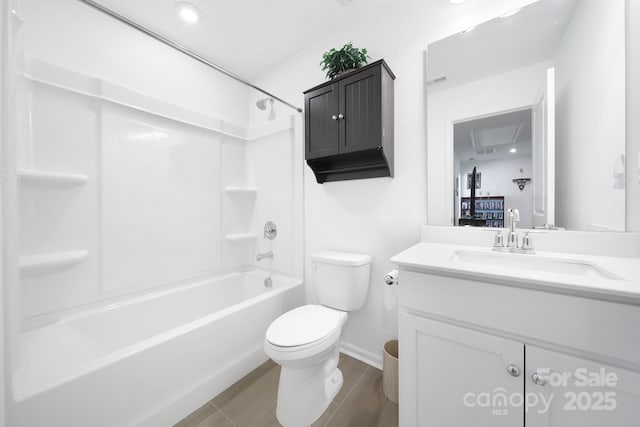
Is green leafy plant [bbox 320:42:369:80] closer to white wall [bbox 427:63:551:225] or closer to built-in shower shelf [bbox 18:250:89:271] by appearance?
white wall [bbox 427:63:551:225]

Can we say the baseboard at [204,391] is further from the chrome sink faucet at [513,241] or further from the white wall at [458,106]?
the chrome sink faucet at [513,241]

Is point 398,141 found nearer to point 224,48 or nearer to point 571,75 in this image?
point 571,75

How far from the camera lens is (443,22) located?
134 cm

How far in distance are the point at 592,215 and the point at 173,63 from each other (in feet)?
9.35

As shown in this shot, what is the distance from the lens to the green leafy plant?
1479 millimetres

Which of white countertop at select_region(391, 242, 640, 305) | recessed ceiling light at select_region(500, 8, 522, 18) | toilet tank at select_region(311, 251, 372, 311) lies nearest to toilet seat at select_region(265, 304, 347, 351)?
toilet tank at select_region(311, 251, 372, 311)

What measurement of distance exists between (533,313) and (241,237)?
210cm

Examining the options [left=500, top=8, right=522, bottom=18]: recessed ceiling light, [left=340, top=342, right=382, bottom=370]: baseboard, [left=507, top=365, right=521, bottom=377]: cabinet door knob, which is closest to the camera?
[left=507, top=365, right=521, bottom=377]: cabinet door knob

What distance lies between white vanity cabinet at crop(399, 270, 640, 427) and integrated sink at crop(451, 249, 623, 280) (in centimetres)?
17

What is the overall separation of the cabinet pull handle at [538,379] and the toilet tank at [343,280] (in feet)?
2.92

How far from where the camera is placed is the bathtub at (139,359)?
0.88 m

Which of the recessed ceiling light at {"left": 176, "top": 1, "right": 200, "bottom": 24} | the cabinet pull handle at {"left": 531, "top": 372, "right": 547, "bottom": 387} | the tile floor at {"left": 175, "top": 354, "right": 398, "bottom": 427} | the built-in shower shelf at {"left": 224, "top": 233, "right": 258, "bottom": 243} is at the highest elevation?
the recessed ceiling light at {"left": 176, "top": 1, "right": 200, "bottom": 24}

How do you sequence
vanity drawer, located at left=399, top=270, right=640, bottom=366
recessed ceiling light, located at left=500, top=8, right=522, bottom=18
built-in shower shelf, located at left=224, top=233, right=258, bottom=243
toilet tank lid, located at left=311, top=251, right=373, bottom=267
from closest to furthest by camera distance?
vanity drawer, located at left=399, top=270, right=640, bottom=366 → recessed ceiling light, located at left=500, top=8, right=522, bottom=18 → toilet tank lid, located at left=311, top=251, right=373, bottom=267 → built-in shower shelf, located at left=224, top=233, right=258, bottom=243

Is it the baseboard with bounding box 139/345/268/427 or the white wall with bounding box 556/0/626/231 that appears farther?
the baseboard with bounding box 139/345/268/427
